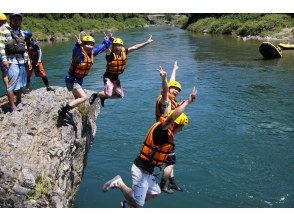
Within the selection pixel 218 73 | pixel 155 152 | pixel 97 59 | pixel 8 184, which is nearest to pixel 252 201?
pixel 155 152

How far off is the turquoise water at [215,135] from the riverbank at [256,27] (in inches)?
534

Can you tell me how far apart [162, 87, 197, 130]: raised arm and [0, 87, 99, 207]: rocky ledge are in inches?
91.0

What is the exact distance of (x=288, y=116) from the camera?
17.0 meters

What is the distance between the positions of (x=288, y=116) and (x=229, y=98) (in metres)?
3.60

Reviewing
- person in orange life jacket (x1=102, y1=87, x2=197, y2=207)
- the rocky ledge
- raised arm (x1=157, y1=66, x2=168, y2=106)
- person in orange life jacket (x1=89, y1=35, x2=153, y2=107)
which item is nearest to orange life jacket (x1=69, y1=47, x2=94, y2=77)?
person in orange life jacket (x1=89, y1=35, x2=153, y2=107)

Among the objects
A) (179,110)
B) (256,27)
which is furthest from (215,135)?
(256,27)

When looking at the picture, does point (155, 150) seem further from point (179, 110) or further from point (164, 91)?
point (179, 110)

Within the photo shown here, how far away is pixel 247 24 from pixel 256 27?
2.07 metres

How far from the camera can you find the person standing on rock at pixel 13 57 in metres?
9.39

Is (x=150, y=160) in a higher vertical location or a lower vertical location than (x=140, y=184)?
higher

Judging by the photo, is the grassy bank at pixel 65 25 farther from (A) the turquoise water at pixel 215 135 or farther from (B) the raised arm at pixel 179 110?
(B) the raised arm at pixel 179 110

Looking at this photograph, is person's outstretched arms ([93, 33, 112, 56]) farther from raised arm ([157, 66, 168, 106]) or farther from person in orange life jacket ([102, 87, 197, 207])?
person in orange life jacket ([102, 87, 197, 207])

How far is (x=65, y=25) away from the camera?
192 ft

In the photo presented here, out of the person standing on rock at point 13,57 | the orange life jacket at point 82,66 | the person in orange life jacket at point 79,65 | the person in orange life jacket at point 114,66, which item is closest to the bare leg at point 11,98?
the person standing on rock at point 13,57
